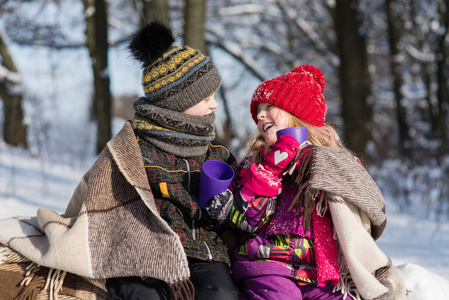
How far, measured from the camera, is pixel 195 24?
608 cm

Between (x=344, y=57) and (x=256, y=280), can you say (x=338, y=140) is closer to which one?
(x=256, y=280)

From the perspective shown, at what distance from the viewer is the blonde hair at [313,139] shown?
8.06 ft

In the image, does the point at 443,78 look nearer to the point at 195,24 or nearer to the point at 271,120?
the point at 195,24

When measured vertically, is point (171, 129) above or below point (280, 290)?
above

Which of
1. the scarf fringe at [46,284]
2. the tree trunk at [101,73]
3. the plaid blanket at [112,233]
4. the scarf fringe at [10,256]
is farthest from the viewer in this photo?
the tree trunk at [101,73]

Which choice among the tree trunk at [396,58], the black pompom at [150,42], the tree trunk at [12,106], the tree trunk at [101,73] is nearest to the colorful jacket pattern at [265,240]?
the black pompom at [150,42]

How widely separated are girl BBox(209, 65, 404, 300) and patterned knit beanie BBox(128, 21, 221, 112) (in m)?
0.55

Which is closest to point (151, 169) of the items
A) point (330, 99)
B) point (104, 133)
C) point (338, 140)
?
point (338, 140)

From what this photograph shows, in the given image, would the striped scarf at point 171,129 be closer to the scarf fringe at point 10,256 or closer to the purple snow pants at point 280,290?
the purple snow pants at point 280,290

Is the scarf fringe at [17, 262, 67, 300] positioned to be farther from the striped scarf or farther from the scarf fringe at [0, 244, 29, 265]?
the striped scarf

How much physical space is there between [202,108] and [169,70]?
0.28 meters

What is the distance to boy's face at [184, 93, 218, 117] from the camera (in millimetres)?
2486

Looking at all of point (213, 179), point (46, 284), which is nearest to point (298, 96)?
point (213, 179)

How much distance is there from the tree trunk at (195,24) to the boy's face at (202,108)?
3.59m
